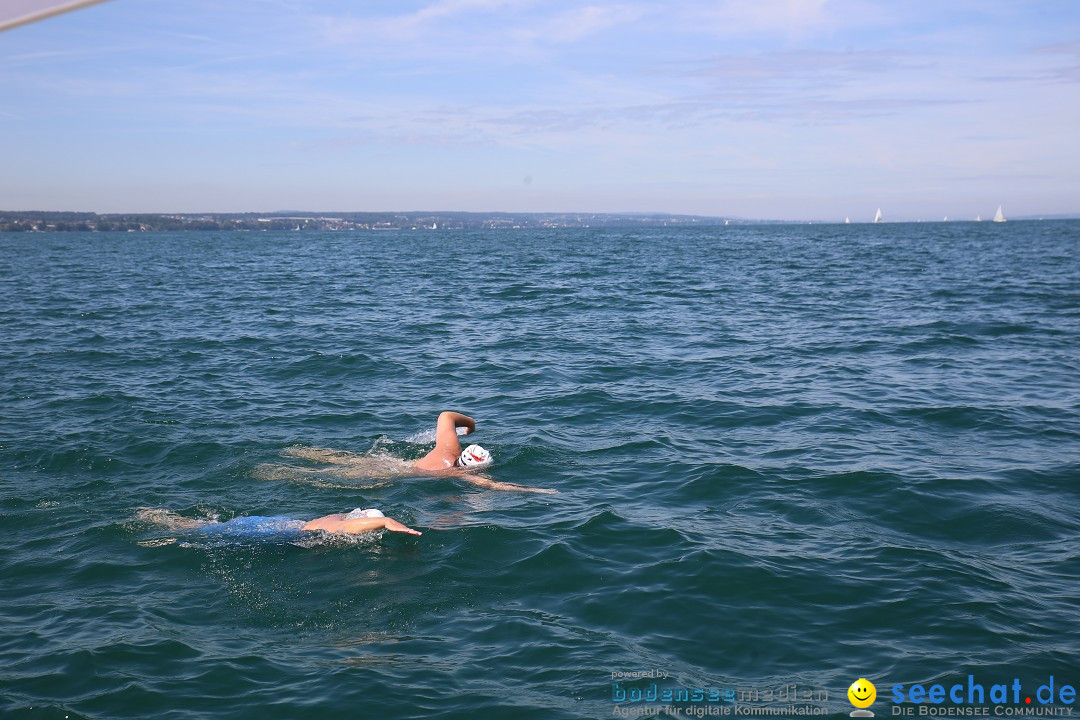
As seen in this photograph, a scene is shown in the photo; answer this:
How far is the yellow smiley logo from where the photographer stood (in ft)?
22.3

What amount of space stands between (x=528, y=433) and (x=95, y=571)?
306 inches

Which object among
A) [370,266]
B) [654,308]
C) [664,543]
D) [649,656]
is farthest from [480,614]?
[370,266]

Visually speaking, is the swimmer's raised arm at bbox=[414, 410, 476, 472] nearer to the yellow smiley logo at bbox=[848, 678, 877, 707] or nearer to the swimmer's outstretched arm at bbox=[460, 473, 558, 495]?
the swimmer's outstretched arm at bbox=[460, 473, 558, 495]

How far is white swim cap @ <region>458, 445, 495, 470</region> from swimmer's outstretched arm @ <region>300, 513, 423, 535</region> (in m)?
2.86

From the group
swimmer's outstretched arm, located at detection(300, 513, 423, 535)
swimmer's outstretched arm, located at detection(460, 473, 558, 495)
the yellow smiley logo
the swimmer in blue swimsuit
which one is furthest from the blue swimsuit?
the yellow smiley logo

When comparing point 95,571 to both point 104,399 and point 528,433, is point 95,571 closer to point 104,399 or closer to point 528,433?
point 528,433

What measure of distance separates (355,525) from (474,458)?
3.26 meters

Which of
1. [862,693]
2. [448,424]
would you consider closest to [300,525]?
[448,424]

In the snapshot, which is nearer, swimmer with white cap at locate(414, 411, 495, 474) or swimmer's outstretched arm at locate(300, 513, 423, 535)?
swimmer's outstretched arm at locate(300, 513, 423, 535)

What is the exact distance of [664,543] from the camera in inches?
402

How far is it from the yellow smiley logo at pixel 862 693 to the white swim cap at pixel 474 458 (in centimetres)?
722

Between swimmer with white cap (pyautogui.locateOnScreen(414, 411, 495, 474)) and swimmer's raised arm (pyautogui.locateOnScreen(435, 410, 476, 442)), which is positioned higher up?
swimmer's raised arm (pyautogui.locateOnScreen(435, 410, 476, 442))

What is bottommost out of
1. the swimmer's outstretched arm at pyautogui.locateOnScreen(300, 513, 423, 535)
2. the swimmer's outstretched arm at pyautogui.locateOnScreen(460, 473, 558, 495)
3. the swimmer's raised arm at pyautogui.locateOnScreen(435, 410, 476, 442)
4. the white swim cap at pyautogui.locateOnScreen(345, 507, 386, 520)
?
the swimmer's outstretched arm at pyautogui.locateOnScreen(460, 473, 558, 495)

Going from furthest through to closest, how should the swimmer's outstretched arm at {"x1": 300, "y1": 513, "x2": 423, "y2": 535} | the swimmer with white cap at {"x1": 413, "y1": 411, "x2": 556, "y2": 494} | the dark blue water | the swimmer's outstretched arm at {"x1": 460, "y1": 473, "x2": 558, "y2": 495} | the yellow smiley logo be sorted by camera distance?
the swimmer with white cap at {"x1": 413, "y1": 411, "x2": 556, "y2": 494}
the swimmer's outstretched arm at {"x1": 460, "y1": 473, "x2": 558, "y2": 495}
the swimmer's outstretched arm at {"x1": 300, "y1": 513, "x2": 423, "y2": 535}
the dark blue water
the yellow smiley logo
